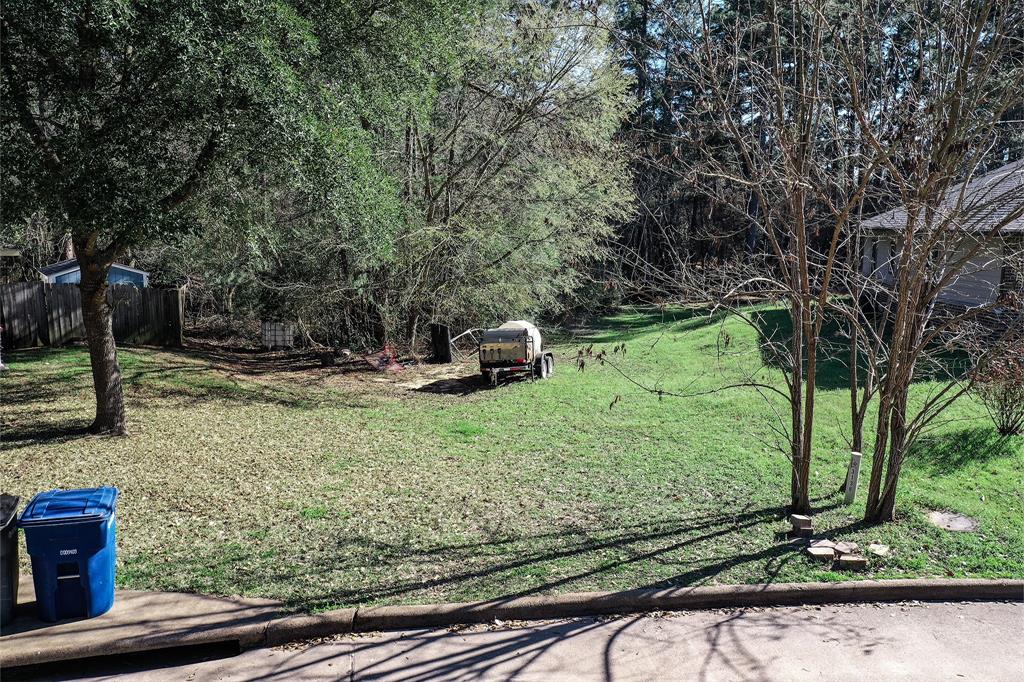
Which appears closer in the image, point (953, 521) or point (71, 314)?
point (953, 521)

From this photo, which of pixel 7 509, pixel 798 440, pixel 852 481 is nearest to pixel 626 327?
pixel 852 481

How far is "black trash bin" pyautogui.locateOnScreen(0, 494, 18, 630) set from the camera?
5.21 metres

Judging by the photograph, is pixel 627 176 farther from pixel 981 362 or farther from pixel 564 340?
pixel 981 362

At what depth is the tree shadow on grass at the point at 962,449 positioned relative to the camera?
952 cm

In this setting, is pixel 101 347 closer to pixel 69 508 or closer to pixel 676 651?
pixel 69 508

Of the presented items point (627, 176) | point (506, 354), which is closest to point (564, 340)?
point (627, 176)

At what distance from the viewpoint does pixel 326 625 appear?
5.40 m

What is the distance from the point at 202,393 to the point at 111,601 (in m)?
8.43

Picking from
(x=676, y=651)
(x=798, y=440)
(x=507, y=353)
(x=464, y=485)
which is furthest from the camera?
(x=507, y=353)

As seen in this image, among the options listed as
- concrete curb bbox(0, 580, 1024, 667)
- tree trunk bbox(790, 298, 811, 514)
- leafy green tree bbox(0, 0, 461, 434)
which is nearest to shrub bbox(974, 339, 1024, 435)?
tree trunk bbox(790, 298, 811, 514)

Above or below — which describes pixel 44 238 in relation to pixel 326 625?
above

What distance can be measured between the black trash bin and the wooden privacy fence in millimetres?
10989

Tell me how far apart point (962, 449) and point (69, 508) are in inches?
395

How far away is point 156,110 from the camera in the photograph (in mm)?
9305
